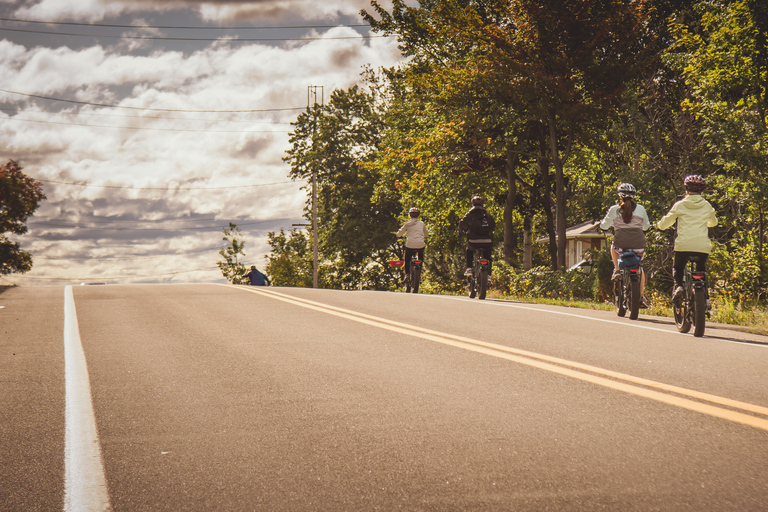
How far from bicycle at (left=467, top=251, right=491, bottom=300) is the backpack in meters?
0.50

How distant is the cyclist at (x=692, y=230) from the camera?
9.07 meters

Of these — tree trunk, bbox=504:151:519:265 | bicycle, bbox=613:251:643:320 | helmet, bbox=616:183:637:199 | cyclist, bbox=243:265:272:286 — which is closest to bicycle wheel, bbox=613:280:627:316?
bicycle, bbox=613:251:643:320

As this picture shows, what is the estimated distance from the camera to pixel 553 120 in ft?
71.6

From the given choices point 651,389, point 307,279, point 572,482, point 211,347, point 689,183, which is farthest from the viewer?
point 307,279

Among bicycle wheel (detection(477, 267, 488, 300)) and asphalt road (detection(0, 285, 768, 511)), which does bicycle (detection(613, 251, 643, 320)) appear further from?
bicycle wheel (detection(477, 267, 488, 300))

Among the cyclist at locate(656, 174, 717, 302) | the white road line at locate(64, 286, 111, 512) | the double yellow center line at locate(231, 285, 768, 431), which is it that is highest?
the cyclist at locate(656, 174, 717, 302)

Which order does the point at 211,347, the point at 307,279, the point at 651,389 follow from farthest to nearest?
the point at 307,279 → the point at 211,347 → the point at 651,389

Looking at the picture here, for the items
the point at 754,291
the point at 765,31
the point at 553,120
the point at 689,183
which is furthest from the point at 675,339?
the point at 553,120

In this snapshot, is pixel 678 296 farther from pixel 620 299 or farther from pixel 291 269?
pixel 291 269

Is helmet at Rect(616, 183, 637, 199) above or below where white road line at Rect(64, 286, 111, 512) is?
above

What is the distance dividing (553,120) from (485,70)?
3.23m

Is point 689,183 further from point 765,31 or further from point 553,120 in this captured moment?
point 553,120

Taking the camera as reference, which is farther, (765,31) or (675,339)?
(765,31)

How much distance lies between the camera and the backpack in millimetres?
Answer: 14664
